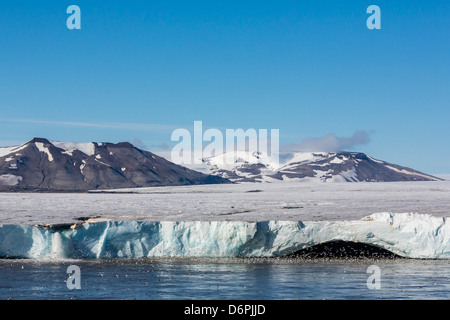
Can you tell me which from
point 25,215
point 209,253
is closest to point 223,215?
point 209,253

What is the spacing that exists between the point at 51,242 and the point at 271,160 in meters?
171

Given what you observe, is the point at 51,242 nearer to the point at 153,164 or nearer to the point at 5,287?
the point at 5,287

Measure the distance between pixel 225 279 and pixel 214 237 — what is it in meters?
4.81

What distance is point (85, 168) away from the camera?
4813 inches

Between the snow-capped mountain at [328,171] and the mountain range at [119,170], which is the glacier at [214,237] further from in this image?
the snow-capped mountain at [328,171]

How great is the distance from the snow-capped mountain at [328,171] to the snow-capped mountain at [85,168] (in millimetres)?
17380

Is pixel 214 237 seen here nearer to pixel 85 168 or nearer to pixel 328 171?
pixel 85 168

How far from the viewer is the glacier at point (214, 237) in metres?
20.7

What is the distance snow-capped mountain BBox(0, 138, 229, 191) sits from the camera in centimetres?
11425
